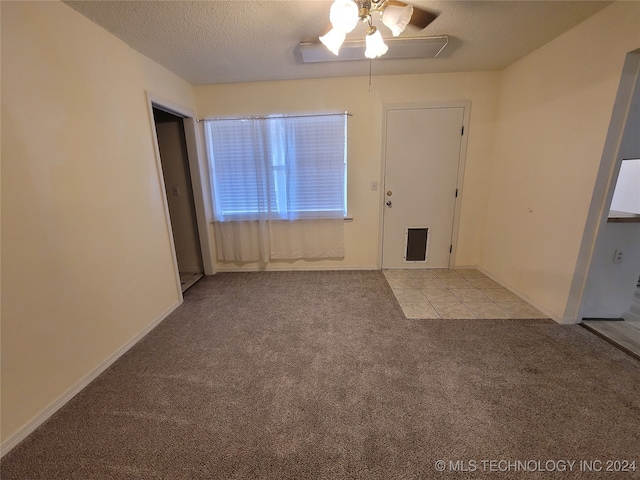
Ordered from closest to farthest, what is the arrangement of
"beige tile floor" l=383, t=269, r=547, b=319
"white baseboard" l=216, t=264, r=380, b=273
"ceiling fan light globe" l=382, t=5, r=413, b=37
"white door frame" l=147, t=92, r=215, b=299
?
1. "ceiling fan light globe" l=382, t=5, r=413, b=37
2. "beige tile floor" l=383, t=269, r=547, b=319
3. "white door frame" l=147, t=92, r=215, b=299
4. "white baseboard" l=216, t=264, r=380, b=273

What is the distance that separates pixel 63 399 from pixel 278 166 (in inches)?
105

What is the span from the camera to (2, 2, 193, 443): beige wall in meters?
1.26

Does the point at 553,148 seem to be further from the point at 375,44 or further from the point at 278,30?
the point at 278,30

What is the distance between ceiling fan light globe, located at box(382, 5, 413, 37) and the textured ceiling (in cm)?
36

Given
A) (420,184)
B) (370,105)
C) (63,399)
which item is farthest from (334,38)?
(63,399)

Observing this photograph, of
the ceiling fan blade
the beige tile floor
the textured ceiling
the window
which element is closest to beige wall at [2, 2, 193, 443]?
the textured ceiling

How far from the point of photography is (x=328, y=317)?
2.32 metres

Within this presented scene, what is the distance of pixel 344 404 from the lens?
1.42 metres

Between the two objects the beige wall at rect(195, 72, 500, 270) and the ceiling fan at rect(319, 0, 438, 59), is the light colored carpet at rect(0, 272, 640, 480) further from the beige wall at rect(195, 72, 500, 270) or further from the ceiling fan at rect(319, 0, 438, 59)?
the ceiling fan at rect(319, 0, 438, 59)

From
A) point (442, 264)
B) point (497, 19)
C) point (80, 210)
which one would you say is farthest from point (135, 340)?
point (497, 19)

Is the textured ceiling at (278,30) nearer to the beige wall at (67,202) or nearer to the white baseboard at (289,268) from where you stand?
the beige wall at (67,202)

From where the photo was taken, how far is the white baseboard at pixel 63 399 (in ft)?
4.06

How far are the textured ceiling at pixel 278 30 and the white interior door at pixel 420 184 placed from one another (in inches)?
22.4

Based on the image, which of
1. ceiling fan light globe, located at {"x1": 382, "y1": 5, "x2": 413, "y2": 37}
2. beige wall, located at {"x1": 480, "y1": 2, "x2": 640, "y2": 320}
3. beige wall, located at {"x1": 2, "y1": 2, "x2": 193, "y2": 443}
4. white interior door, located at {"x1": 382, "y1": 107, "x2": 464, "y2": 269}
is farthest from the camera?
white interior door, located at {"x1": 382, "y1": 107, "x2": 464, "y2": 269}
